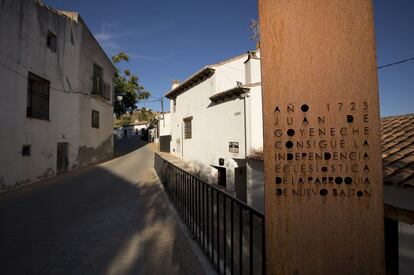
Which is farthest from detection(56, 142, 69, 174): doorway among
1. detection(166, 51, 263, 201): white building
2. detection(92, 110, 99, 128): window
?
detection(166, 51, 263, 201): white building

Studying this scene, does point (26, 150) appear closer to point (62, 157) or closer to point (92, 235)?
point (62, 157)

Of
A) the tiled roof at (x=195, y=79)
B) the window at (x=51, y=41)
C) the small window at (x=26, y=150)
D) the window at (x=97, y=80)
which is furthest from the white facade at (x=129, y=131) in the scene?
the small window at (x=26, y=150)

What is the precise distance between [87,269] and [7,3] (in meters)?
9.61

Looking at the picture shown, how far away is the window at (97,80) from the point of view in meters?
15.6

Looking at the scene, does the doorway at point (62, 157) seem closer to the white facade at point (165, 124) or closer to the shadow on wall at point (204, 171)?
the shadow on wall at point (204, 171)

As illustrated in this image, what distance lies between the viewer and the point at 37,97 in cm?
983

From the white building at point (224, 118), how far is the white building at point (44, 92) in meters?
6.59

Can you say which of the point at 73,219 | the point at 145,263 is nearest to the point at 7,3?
the point at 73,219

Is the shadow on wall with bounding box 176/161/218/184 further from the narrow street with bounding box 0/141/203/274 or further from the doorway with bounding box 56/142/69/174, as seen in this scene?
the doorway with bounding box 56/142/69/174

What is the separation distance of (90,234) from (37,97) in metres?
8.42

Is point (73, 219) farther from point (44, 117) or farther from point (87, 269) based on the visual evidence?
point (44, 117)

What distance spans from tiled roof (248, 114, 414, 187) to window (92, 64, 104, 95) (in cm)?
1571

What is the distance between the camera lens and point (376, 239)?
1366 millimetres

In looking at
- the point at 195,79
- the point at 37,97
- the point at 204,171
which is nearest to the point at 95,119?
the point at 37,97
